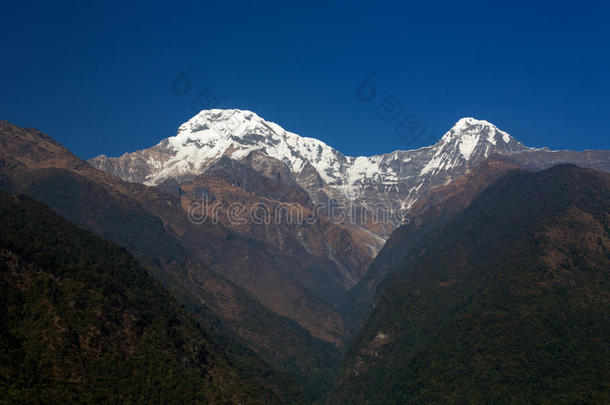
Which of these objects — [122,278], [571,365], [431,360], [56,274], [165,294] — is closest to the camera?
[56,274]

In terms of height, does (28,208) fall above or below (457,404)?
below

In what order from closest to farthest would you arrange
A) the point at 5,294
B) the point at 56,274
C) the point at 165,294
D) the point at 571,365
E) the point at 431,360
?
the point at 5,294, the point at 56,274, the point at 571,365, the point at 165,294, the point at 431,360

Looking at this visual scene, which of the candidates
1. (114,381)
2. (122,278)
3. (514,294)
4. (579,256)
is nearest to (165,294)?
(122,278)

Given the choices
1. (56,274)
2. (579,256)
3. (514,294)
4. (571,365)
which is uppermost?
(579,256)

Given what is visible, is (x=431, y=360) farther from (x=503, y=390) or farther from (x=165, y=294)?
(x=165, y=294)

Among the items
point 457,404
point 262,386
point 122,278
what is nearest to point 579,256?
point 457,404

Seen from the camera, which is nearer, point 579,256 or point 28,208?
point 28,208
